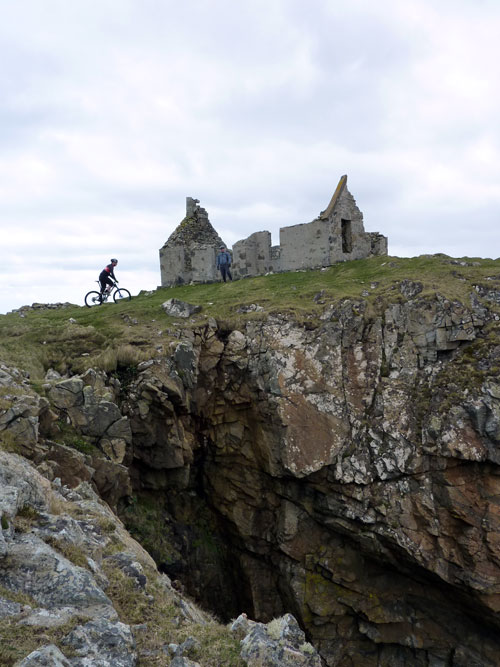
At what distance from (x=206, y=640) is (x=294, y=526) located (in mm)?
12687

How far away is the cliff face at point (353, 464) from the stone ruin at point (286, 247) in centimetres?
656

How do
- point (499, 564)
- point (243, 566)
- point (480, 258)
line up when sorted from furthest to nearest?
point (480, 258), point (243, 566), point (499, 564)

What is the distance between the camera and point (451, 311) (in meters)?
17.6

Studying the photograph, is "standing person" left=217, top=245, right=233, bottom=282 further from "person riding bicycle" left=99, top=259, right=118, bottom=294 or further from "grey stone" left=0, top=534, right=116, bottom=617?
"grey stone" left=0, top=534, right=116, bottom=617

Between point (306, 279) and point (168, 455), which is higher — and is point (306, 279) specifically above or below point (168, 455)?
above

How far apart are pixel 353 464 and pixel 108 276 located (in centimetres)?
1457

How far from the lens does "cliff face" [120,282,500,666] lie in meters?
16.0

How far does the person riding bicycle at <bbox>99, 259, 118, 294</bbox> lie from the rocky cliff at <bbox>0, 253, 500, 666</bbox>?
241 inches

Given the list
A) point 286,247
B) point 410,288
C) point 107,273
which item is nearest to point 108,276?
point 107,273

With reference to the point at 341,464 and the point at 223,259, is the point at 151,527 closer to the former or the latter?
the point at 341,464

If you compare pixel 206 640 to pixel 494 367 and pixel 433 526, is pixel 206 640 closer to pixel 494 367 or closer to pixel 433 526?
pixel 433 526

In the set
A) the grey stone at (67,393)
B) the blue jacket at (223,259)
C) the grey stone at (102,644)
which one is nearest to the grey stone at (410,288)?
the blue jacket at (223,259)

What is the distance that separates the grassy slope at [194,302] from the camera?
1694cm

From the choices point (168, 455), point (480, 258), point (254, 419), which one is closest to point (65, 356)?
point (168, 455)
